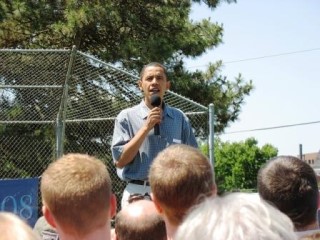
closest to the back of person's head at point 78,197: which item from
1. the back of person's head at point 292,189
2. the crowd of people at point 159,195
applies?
the crowd of people at point 159,195

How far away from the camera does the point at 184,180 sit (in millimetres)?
2691

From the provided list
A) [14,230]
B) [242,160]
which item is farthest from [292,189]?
[242,160]

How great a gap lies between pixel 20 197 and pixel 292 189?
16.7 ft

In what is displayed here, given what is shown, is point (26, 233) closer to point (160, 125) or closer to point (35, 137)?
point (160, 125)

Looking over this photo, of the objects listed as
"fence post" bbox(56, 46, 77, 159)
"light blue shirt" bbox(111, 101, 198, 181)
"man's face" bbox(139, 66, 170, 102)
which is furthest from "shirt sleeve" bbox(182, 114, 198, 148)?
"fence post" bbox(56, 46, 77, 159)

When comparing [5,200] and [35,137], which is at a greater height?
[35,137]

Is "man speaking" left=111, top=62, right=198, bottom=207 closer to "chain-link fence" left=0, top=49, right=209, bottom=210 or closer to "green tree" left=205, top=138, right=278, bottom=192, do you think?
"chain-link fence" left=0, top=49, right=209, bottom=210

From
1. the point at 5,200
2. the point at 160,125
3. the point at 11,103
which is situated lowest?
the point at 5,200

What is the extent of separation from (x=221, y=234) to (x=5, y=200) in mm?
6050

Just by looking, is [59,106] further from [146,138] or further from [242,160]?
[242,160]

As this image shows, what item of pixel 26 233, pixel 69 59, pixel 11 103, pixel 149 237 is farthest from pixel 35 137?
pixel 26 233

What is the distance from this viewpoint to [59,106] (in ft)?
29.7

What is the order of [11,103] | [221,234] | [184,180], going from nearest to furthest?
[221,234] < [184,180] < [11,103]

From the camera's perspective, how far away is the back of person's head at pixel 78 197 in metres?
2.49
